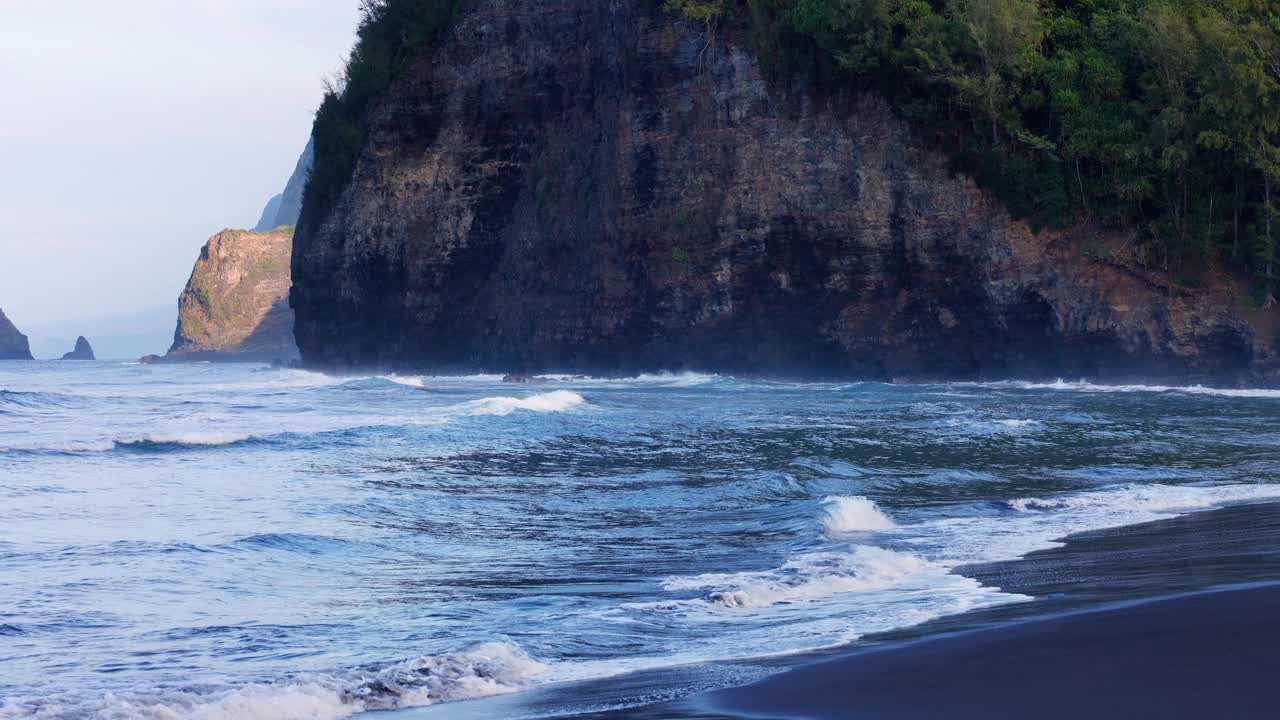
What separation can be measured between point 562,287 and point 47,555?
33.6 metres

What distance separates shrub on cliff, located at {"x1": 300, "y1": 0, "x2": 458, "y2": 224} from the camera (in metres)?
46.3

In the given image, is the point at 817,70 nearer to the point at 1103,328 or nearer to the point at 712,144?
the point at 712,144

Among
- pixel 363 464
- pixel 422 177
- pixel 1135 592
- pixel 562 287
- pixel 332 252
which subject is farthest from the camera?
pixel 332 252

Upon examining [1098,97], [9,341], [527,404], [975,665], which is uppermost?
[1098,97]

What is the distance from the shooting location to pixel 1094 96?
3164cm

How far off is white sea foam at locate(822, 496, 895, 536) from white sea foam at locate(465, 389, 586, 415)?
482 inches

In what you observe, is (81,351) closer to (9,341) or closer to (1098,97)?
(9,341)

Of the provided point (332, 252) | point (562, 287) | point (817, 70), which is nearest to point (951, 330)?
point (817, 70)

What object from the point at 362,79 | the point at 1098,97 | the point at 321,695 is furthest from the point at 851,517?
the point at 362,79

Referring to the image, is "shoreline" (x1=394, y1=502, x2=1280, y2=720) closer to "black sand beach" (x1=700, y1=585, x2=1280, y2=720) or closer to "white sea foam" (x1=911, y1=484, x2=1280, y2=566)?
"black sand beach" (x1=700, y1=585, x2=1280, y2=720)

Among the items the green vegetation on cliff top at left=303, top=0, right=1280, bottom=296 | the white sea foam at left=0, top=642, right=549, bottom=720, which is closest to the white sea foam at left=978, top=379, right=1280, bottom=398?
the green vegetation on cliff top at left=303, top=0, right=1280, bottom=296

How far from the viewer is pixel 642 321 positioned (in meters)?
40.1

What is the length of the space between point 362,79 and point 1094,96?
28.3 metres

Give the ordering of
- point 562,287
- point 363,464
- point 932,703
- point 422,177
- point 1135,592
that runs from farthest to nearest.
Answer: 1. point 422,177
2. point 562,287
3. point 363,464
4. point 1135,592
5. point 932,703
